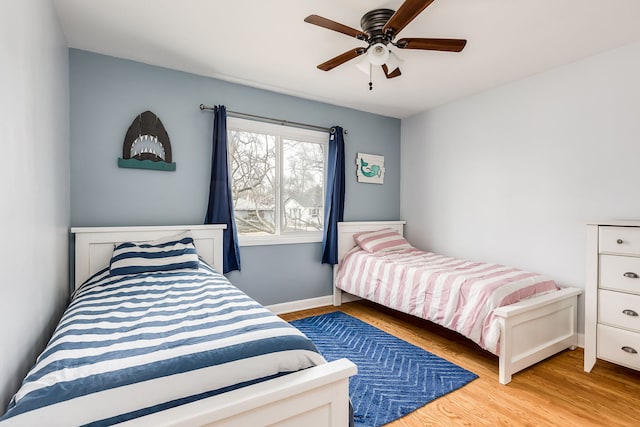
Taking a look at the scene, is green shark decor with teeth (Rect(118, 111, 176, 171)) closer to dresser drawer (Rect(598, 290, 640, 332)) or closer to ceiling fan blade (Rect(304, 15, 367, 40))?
ceiling fan blade (Rect(304, 15, 367, 40))

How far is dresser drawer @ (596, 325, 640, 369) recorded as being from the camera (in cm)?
209

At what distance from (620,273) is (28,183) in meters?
3.34

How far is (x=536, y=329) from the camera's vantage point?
2.35 m

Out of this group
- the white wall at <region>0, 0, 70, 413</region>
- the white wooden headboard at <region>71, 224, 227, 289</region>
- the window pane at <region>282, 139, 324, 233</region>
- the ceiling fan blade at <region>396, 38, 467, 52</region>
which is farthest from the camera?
the window pane at <region>282, 139, 324, 233</region>

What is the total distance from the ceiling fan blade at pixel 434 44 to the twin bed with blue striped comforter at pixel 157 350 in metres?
1.78

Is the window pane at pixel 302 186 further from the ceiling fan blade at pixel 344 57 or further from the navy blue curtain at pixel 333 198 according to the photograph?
the ceiling fan blade at pixel 344 57

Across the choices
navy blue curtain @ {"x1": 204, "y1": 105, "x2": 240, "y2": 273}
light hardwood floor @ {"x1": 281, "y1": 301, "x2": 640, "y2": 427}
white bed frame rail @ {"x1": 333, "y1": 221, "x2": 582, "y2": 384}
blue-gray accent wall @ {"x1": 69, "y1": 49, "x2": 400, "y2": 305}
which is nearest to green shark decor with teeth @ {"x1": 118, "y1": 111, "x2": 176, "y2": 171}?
blue-gray accent wall @ {"x1": 69, "y1": 49, "x2": 400, "y2": 305}

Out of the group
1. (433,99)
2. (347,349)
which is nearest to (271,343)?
(347,349)

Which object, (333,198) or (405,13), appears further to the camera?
(333,198)

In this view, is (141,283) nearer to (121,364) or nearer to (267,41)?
(121,364)

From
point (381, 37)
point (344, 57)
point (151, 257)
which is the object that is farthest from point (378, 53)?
point (151, 257)

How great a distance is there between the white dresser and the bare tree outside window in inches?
97.6

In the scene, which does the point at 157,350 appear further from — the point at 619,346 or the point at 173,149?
the point at 619,346

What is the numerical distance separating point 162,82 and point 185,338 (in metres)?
2.43
